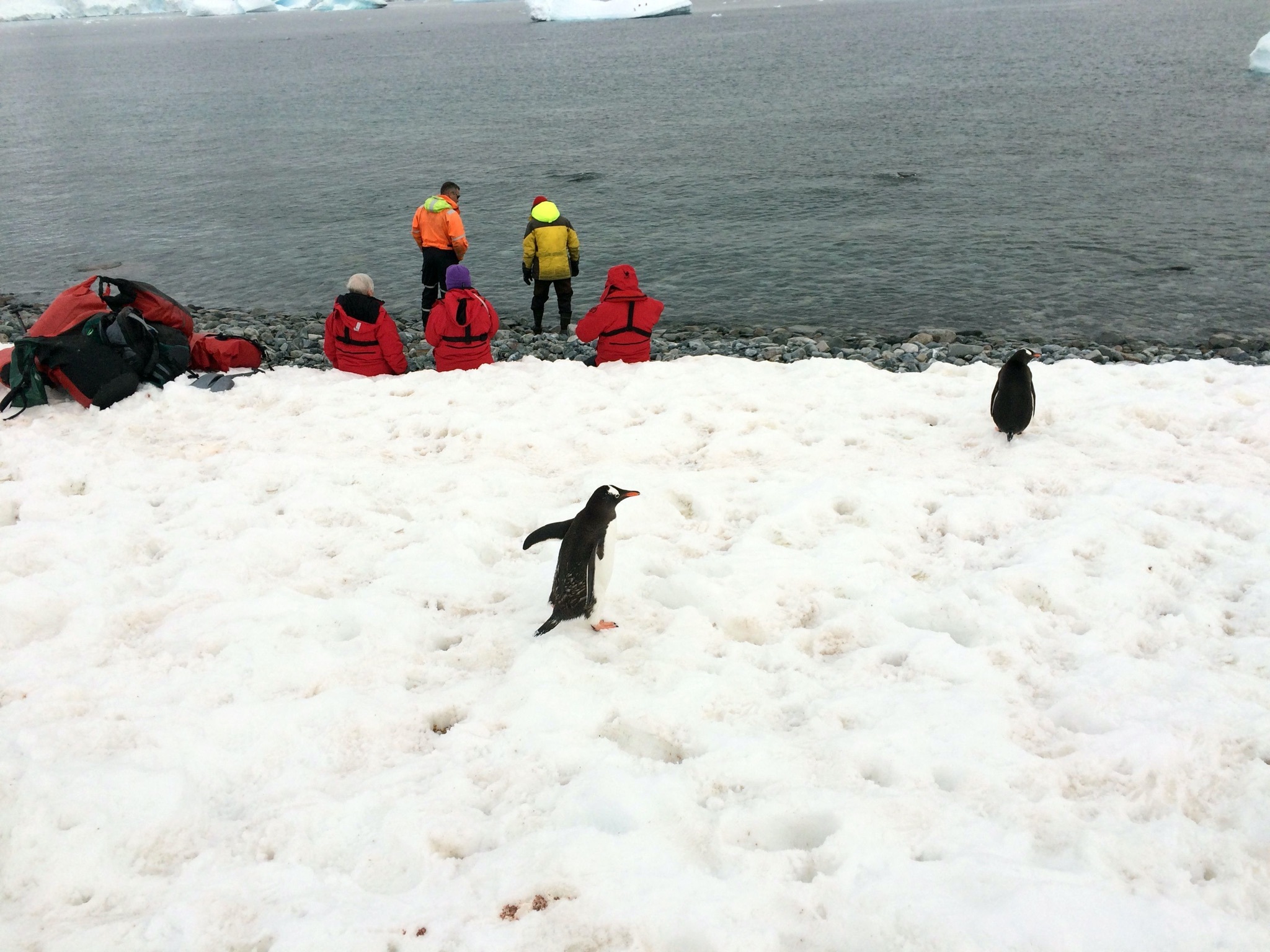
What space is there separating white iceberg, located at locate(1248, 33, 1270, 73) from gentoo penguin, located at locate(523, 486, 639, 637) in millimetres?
51317

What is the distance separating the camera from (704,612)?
6020mm

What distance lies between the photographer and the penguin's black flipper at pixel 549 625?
18.9 ft

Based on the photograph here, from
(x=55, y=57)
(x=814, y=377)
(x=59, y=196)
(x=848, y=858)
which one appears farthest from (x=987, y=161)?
(x=55, y=57)

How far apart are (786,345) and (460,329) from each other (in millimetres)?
5559

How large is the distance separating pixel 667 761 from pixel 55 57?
419 feet

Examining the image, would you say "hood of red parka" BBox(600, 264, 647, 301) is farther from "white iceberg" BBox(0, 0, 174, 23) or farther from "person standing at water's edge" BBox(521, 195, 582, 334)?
"white iceberg" BBox(0, 0, 174, 23)

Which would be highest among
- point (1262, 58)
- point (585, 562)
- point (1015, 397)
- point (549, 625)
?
point (1262, 58)

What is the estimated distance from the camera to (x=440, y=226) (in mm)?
13562

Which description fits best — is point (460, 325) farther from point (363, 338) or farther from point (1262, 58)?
point (1262, 58)

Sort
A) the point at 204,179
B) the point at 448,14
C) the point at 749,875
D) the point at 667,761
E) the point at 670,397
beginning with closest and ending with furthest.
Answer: the point at 749,875
the point at 667,761
the point at 670,397
the point at 204,179
the point at 448,14

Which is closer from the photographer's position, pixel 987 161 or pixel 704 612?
pixel 704 612

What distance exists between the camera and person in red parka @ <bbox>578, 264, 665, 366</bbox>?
11.2 meters

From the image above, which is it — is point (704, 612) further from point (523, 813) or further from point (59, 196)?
point (59, 196)

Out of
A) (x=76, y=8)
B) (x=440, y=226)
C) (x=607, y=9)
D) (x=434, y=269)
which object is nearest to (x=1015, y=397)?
(x=440, y=226)
